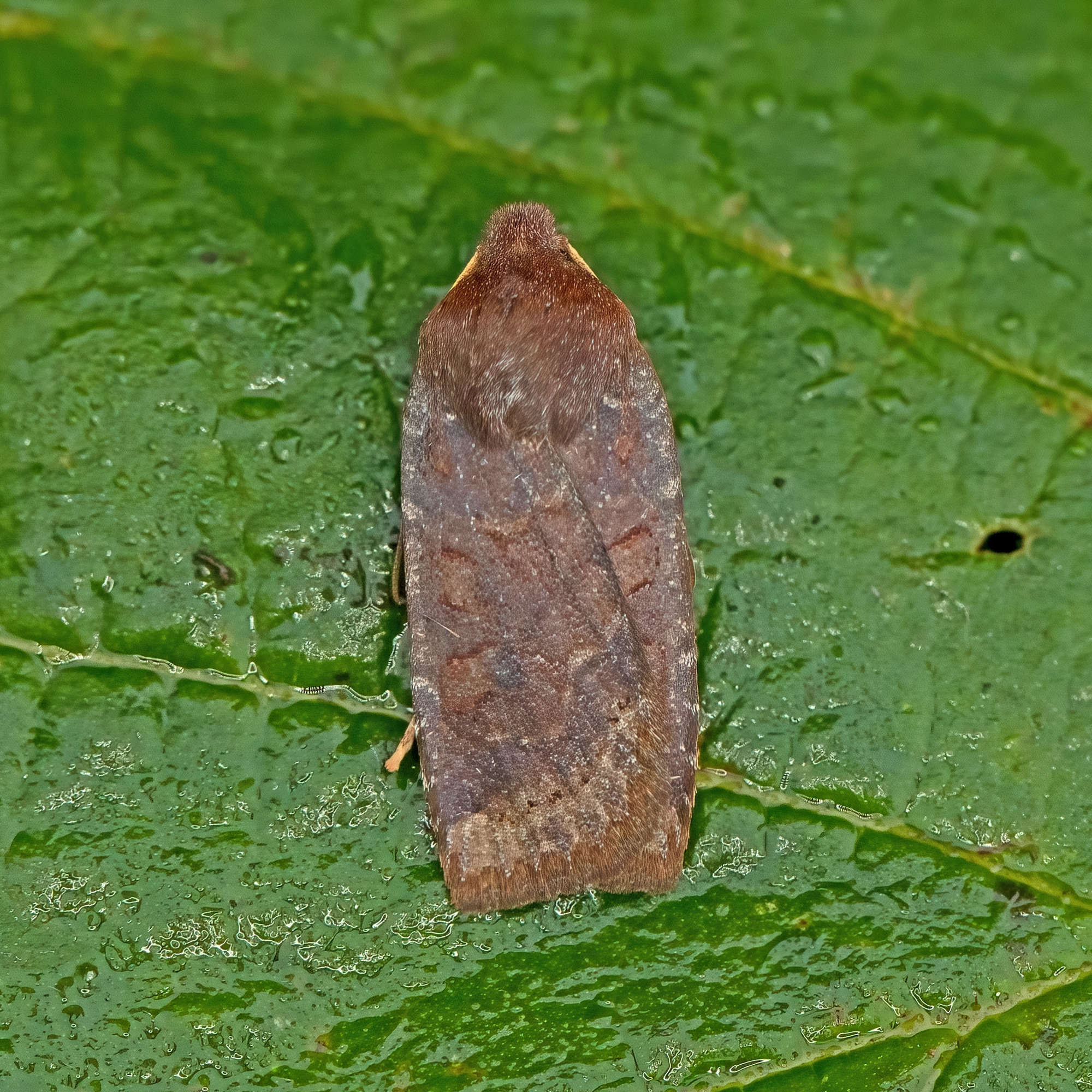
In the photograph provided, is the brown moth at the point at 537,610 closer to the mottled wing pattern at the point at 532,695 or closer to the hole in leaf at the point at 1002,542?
the mottled wing pattern at the point at 532,695

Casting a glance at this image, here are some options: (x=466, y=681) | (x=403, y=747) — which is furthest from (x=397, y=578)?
(x=403, y=747)

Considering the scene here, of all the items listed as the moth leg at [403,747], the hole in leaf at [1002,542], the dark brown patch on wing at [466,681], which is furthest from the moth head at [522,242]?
the hole in leaf at [1002,542]

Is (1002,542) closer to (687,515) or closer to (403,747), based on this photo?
(687,515)

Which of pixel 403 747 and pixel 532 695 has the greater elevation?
pixel 532 695

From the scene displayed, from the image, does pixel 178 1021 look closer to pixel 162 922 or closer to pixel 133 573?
pixel 162 922

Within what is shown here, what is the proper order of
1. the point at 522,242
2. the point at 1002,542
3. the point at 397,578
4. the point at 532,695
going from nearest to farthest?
the point at 532,695
the point at 522,242
the point at 397,578
the point at 1002,542

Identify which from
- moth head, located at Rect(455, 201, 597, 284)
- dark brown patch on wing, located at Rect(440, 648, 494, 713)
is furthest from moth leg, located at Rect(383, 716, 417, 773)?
moth head, located at Rect(455, 201, 597, 284)
